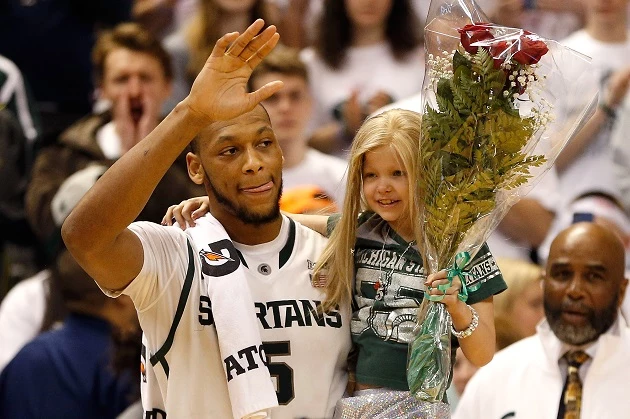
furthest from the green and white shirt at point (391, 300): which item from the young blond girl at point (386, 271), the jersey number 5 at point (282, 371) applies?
the jersey number 5 at point (282, 371)

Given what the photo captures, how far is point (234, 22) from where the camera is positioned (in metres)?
7.70

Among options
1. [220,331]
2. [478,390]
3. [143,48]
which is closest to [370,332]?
[220,331]

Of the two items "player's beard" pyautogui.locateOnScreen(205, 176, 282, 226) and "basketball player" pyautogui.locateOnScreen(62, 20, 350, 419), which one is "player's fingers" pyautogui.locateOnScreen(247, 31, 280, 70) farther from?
"player's beard" pyautogui.locateOnScreen(205, 176, 282, 226)

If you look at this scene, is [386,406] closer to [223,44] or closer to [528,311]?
[223,44]

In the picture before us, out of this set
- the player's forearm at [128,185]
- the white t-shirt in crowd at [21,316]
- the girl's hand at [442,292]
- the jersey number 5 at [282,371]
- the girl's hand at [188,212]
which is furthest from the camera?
the white t-shirt in crowd at [21,316]

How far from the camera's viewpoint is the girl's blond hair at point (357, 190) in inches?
156

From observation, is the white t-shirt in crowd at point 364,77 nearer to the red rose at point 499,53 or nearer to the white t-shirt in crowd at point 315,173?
the white t-shirt in crowd at point 315,173

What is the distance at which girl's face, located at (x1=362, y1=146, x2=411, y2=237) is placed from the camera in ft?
12.9

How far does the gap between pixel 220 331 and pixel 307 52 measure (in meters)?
4.20

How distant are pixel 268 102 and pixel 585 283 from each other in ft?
8.38

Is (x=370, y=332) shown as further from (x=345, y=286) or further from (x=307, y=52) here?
(x=307, y=52)

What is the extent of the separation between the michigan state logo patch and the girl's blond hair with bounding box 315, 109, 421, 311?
Answer: 12.0 inches

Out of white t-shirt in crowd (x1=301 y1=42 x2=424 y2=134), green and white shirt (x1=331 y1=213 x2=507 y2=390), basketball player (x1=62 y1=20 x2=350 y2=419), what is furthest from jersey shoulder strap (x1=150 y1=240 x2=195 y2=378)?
white t-shirt in crowd (x1=301 y1=42 x2=424 y2=134)

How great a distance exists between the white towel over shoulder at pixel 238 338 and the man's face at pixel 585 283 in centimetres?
195
